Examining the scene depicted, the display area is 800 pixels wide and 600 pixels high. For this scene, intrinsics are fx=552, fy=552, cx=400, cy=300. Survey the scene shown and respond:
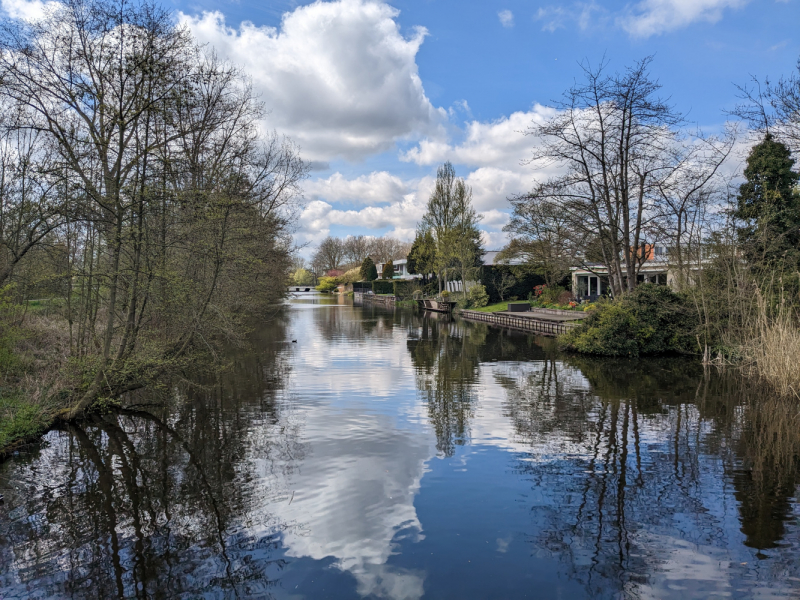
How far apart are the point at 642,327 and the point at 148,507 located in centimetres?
1568

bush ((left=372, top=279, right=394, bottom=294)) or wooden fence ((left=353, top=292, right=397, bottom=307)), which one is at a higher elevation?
bush ((left=372, top=279, right=394, bottom=294))

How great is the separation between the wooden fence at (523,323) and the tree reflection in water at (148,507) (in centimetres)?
1425

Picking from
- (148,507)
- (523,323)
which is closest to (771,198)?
(523,323)

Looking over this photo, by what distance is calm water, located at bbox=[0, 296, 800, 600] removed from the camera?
4.69m

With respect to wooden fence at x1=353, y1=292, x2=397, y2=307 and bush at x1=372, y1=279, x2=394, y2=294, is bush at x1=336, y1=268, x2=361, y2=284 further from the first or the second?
bush at x1=372, y1=279, x2=394, y2=294

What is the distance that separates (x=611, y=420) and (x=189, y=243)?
851 centimetres

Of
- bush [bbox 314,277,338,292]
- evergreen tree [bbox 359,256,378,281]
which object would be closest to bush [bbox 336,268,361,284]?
evergreen tree [bbox 359,256,378,281]

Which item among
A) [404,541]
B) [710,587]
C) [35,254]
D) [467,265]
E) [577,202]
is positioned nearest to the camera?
[710,587]

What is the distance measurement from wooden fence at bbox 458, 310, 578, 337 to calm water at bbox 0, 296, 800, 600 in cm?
1131

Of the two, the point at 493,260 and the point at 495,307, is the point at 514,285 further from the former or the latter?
the point at 493,260

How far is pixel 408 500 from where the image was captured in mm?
6324

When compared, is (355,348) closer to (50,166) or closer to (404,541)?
(50,166)

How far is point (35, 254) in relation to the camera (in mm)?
10297

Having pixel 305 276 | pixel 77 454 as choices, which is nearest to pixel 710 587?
pixel 77 454
